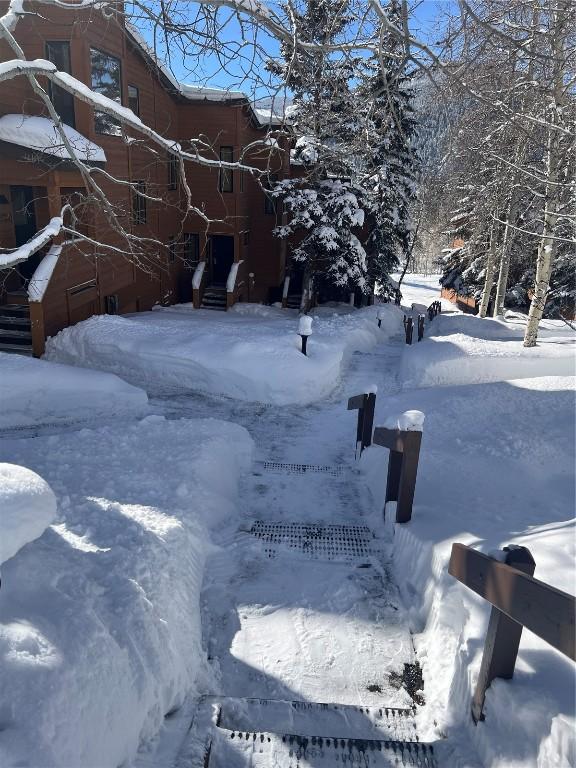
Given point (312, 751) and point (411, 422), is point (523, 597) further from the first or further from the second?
point (411, 422)

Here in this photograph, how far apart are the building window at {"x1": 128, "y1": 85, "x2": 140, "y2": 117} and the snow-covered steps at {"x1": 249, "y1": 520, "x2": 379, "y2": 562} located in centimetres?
1445

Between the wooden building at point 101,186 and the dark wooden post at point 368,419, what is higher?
the wooden building at point 101,186

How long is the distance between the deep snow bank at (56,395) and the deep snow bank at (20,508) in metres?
5.86

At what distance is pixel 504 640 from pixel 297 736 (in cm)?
131

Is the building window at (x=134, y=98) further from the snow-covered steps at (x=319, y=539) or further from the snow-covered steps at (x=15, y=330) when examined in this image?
the snow-covered steps at (x=319, y=539)

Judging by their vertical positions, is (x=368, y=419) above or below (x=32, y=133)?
below

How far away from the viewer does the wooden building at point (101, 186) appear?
36.2 feet

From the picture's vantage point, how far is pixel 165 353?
38.0 ft

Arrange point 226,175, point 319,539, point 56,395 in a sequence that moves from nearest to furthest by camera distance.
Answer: point 319,539
point 56,395
point 226,175

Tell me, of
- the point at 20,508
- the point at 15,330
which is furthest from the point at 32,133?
the point at 20,508

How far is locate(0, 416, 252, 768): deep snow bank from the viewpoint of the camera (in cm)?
262

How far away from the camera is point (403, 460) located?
16.1 ft

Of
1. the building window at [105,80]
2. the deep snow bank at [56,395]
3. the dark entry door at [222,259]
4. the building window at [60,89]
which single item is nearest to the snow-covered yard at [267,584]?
the deep snow bank at [56,395]

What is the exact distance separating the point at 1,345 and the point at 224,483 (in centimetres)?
808
